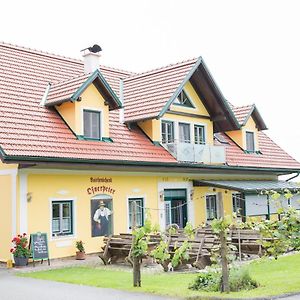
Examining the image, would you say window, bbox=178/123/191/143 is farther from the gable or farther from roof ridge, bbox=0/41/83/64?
roof ridge, bbox=0/41/83/64

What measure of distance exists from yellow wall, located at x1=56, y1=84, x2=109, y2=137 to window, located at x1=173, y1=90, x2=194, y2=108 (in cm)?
432

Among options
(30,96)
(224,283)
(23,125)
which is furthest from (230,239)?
(30,96)

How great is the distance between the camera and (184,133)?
76.7 feet

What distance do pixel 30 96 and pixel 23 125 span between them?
7.69ft

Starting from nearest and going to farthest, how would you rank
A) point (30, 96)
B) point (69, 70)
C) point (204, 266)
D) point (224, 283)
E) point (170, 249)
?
point (224, 283) → point (204, 266) → point (170, 249) → point (30, 96) → point (69, 70)

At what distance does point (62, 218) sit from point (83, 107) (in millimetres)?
4071

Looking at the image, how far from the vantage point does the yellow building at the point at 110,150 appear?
1700cm

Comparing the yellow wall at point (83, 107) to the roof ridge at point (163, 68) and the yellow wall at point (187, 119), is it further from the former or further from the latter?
the roof ridge at point (163, 68)

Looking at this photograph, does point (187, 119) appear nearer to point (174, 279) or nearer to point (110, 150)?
point (110, 150)

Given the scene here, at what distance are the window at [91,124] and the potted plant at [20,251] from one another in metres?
4.84

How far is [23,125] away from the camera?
1750cm

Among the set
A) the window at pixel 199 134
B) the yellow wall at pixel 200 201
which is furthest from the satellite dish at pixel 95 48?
the yellow wall at pixel 200 201

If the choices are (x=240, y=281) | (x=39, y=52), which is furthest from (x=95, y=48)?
(x=240, y=281)

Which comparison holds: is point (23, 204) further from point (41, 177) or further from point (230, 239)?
point (230, 239)
